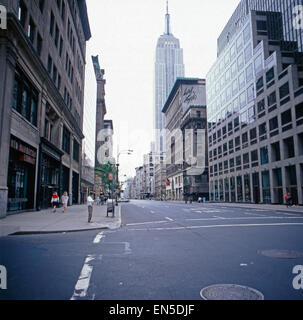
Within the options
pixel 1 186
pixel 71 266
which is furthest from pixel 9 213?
pixel 71 266

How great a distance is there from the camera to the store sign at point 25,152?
19125 millimetres

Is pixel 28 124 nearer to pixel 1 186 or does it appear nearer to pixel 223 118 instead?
pixel 1 186

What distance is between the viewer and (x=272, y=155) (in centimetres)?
4384

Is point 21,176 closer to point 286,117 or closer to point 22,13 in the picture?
point 22,13

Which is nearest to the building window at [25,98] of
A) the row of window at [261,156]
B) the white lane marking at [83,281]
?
the white lane marking at [83,281]

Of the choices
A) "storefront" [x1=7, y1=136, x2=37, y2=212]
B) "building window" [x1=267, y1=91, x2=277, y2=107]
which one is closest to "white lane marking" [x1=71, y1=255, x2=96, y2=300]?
"storefront" [x1=7, y1=136, x2=37, y2=212]

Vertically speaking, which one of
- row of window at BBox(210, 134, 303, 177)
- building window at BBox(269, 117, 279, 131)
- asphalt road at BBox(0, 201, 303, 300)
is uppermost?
building window at BBox(269, 117, 279, 131)

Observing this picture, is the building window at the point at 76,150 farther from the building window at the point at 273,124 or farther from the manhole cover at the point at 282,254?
the manhole cover at the point at 282,254

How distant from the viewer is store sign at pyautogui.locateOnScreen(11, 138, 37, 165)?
1912 centimetres

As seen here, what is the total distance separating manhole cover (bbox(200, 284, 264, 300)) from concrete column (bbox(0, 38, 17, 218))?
Answer: 1504 cm

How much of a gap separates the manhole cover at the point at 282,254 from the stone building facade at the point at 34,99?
14.7m

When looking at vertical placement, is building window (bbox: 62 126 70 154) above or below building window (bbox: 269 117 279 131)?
below

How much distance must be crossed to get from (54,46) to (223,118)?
45.2 m

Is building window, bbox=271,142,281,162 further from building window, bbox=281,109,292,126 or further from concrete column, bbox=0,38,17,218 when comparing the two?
concrete column, bbox=0,38,17,218
